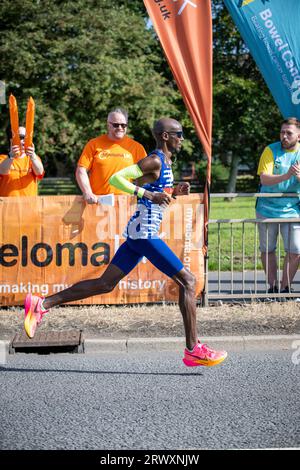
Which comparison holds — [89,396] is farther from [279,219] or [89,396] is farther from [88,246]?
[279,219]

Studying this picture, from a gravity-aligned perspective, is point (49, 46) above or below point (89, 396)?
above

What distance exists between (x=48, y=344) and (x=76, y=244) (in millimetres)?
1826

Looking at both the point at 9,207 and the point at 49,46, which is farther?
the point at 49,46

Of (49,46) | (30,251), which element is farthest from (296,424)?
(49,46)

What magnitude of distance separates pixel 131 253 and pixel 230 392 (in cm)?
140

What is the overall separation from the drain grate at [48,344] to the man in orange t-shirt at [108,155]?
194 cm

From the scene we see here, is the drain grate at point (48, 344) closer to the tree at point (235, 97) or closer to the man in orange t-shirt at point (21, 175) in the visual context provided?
the man in orange t-shirt at point (21, 175)

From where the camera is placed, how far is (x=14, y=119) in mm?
7301

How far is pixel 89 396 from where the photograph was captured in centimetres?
477

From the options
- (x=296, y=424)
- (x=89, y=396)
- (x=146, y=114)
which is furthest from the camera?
(x=146, y=114)

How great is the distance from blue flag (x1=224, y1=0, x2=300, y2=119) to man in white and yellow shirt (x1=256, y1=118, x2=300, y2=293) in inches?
20.6

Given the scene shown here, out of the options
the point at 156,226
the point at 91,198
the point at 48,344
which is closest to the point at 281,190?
the point at 91,198

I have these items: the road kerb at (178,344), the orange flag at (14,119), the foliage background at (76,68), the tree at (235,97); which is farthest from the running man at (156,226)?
the tree at (235,97)

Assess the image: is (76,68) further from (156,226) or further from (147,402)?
(147,402)
